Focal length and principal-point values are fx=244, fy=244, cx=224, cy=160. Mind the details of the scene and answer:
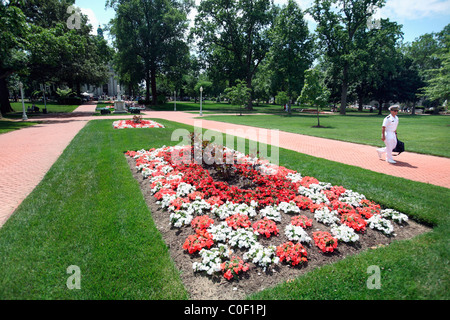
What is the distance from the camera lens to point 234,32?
39.1m

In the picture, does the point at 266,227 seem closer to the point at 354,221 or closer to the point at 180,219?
Result: the point at 180,219

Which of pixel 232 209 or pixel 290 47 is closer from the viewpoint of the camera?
pixel 232 209

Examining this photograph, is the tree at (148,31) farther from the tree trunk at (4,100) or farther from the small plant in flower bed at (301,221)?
the small plant in flower bed at (301,221)

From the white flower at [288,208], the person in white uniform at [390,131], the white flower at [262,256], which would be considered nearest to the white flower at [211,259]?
the white flower at [262,256]

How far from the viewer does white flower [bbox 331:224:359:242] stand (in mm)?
3754

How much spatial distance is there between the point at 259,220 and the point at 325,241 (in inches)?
43.9

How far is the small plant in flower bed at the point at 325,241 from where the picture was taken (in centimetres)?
351

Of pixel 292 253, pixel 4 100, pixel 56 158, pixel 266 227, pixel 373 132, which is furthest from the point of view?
pixel 4 100

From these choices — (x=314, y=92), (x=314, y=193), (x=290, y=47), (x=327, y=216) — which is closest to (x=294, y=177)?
→ (x=314, y=193)

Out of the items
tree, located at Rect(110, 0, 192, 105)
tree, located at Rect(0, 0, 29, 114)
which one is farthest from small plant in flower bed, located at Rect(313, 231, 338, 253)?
tree, located at Rect(110, 0, 192, 105)

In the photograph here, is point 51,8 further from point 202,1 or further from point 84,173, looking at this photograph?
point 84,173

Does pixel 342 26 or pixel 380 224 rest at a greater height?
pixel 342 26

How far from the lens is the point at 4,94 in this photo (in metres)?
25.4

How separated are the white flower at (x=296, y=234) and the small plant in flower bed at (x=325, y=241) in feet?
0.44
